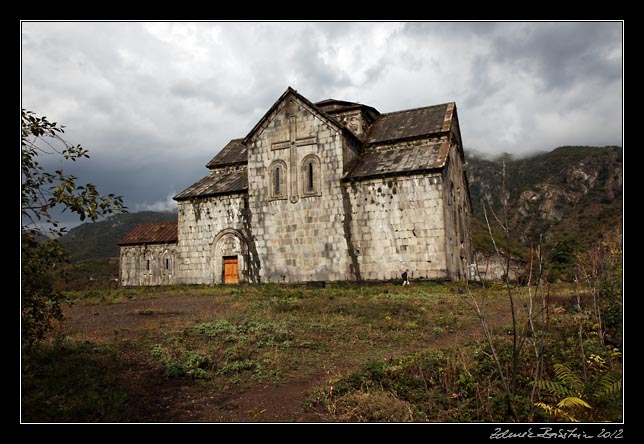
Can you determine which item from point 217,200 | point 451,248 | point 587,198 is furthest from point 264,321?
point 587,198

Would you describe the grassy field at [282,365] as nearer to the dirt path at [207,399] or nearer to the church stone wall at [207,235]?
the dirt path at [207,399]

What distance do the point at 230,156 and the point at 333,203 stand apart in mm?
9256

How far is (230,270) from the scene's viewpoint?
24344 millimetres

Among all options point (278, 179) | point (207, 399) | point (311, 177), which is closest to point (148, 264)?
point (278, 179)

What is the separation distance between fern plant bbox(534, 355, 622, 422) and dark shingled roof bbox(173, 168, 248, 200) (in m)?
19.9

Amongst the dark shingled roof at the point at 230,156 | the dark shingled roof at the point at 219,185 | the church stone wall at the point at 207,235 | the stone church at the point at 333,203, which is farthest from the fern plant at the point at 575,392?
the dark shingled roof at the point at 230,156

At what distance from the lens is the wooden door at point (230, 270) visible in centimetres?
2422

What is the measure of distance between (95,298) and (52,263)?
47.7ft

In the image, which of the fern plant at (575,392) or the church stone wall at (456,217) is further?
the church stone wall at (456,217)

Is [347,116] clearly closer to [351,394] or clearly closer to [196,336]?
[196,336]

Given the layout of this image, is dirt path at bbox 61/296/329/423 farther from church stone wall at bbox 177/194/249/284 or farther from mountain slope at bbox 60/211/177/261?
mountain slope at bbox 60/211/177/261

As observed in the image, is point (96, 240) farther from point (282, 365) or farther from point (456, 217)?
point (282, 365)

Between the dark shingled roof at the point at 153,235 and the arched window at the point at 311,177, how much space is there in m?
10.4

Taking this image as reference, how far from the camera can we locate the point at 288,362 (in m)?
8.47
